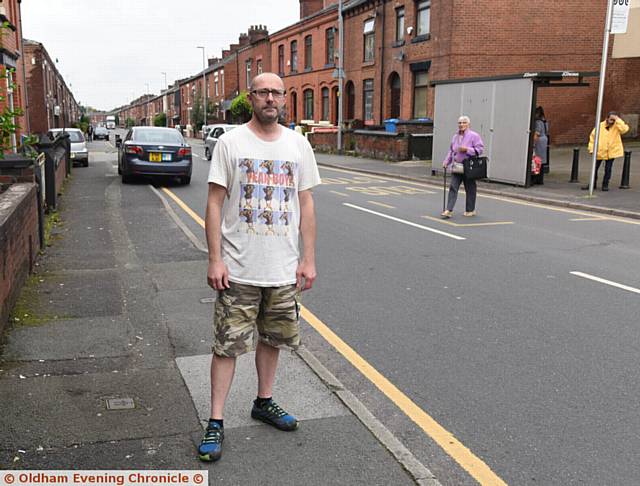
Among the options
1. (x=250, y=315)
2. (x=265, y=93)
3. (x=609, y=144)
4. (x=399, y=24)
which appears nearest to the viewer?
(x=265, y=93)

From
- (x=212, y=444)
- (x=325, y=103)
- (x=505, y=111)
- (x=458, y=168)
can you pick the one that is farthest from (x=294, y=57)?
(x=212, y=444)

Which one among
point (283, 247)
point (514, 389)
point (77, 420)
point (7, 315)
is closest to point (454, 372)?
point (514, 389)

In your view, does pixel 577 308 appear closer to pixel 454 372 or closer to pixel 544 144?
pixel 454 372

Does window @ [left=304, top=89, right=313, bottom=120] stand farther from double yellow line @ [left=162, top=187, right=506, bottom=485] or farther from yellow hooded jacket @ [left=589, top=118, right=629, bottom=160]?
double yellow line @ [left=162, top=187, right=506, bottom=485]

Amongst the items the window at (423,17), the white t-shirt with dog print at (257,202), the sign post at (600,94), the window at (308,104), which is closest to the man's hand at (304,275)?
the white t-shirt with dog print at (257,202)

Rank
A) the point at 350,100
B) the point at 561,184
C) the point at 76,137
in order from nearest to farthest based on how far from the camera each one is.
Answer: the point at 561,184, the point at 76,137, the point at 350,100

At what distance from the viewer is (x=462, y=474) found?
3367 mm

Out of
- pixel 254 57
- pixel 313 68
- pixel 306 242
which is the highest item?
pixel 254 57

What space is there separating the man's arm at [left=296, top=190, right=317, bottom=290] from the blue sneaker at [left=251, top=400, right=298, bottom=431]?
28.9 inches

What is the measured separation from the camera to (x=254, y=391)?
14.2 ft

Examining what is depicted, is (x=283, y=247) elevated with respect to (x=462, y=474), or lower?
elevated

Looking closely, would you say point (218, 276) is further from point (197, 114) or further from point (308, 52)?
point (197, 114)

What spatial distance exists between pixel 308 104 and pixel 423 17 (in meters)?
16.7

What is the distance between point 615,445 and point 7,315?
457 cm
